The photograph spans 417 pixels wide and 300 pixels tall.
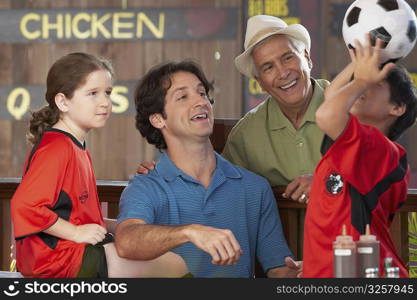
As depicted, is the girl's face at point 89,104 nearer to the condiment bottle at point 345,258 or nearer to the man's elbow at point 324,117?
the man's elbow at point 324,117

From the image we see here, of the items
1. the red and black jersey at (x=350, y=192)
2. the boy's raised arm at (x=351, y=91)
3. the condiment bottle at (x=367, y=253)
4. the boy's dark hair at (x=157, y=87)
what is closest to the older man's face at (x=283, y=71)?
the boy's dark hair at (x=157, y=87)

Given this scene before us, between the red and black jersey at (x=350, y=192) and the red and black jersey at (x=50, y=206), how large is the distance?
825 mm

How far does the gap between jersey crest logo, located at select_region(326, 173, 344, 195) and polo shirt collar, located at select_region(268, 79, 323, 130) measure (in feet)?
3.61

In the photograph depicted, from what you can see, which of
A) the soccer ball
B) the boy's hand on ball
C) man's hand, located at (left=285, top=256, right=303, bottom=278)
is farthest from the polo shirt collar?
the boy's hand on ball

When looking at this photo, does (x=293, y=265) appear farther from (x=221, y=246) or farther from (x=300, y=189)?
(x=221, y=246)

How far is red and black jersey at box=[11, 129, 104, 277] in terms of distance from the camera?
3.22 metres

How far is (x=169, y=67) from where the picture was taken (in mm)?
3562

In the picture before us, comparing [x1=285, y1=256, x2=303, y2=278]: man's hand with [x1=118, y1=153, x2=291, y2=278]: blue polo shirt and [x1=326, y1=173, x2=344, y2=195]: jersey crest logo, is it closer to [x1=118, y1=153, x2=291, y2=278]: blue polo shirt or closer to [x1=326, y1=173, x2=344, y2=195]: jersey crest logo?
[x1=118, y1=153, x2=291, y2=278]: blue polo shirt

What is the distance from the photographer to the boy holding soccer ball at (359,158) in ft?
8.54

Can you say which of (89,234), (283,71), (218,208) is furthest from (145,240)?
(283,71)

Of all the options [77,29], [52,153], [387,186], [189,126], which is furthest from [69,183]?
[77,29]

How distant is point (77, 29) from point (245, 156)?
4057 millimetres

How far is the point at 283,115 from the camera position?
3867 mm

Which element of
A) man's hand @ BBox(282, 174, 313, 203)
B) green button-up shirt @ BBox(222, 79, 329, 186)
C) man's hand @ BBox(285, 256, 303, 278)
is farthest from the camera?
green button-up shirt @ BBox(222, 79, 329, 186)
